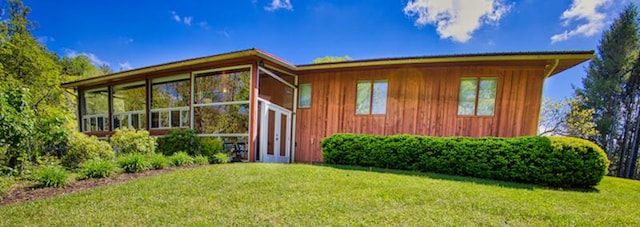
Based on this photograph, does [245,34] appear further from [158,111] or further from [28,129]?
[28,129]

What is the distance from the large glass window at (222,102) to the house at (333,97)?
33 millimetres

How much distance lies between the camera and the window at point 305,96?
889cm

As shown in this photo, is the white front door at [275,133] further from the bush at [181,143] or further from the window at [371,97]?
the window at [371,97]

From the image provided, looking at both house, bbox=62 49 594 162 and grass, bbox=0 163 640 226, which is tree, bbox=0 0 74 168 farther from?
grass, bbox=0 163 640 226

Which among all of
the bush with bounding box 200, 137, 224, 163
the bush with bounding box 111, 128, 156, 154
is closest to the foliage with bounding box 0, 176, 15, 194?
the bush with bounding box 111, 128, 156, 154

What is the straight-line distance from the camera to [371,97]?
26.7 ft

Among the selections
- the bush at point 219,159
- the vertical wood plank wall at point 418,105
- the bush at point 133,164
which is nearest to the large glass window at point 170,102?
the bush at point 219,159

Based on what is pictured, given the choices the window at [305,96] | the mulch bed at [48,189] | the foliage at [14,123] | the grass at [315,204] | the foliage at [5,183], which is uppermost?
the window at [305,96]

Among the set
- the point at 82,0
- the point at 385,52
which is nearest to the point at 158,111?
the point at 82,0

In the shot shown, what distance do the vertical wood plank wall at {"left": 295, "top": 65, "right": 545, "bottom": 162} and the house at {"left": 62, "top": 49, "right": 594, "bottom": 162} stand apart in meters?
0.03

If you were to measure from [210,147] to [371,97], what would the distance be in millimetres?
5461

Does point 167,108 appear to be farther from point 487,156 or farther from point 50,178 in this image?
point 487,156

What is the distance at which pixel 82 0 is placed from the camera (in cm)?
925

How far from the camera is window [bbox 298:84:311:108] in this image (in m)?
8.89
